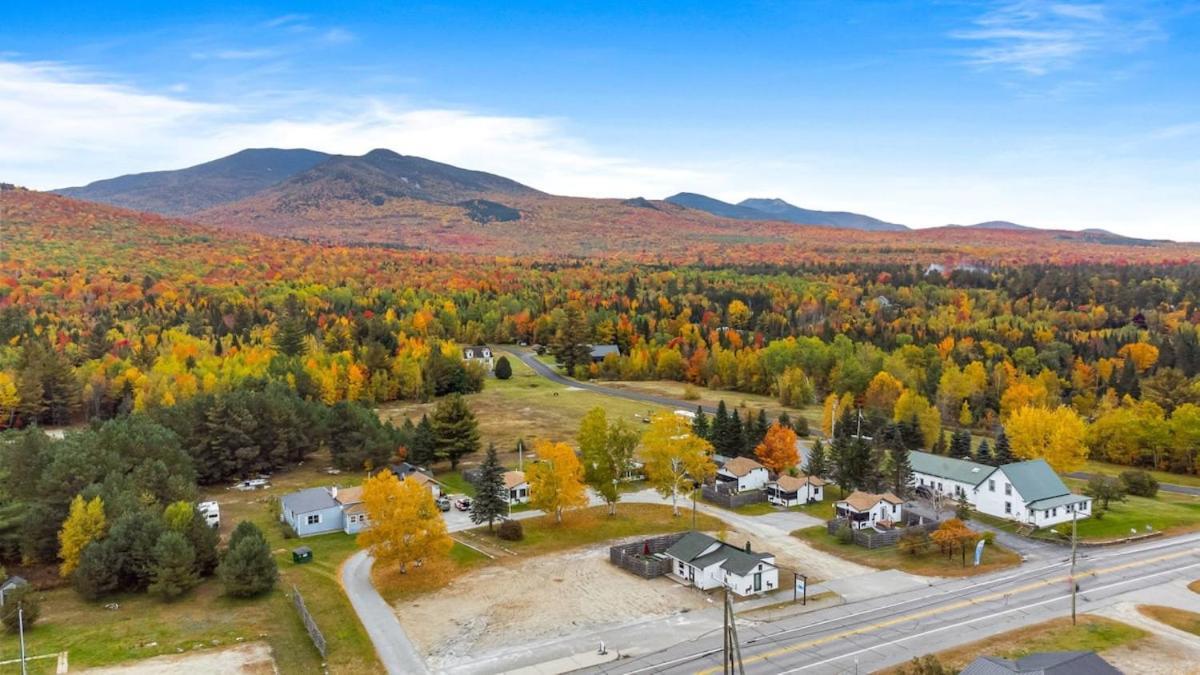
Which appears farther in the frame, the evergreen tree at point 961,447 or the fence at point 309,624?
the evergreen tree at point 961,447

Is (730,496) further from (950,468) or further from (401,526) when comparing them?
(401,526)

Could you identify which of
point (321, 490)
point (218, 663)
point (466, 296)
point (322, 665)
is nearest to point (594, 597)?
point (322, 665)

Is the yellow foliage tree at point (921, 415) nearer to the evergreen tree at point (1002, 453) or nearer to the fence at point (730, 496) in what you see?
the evergreen tree at point (1002, 453)

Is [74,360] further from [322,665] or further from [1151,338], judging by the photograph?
[1151,338]

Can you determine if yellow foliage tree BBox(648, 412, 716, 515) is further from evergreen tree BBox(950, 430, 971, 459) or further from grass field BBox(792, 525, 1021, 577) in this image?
evergreen tree BBox(950, 430, 971, 459)

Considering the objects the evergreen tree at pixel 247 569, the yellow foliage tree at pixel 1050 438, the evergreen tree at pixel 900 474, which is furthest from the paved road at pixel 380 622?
the yellow foliage tree at pixel 1050 438

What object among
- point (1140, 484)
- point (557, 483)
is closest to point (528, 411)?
point (557, 483)
